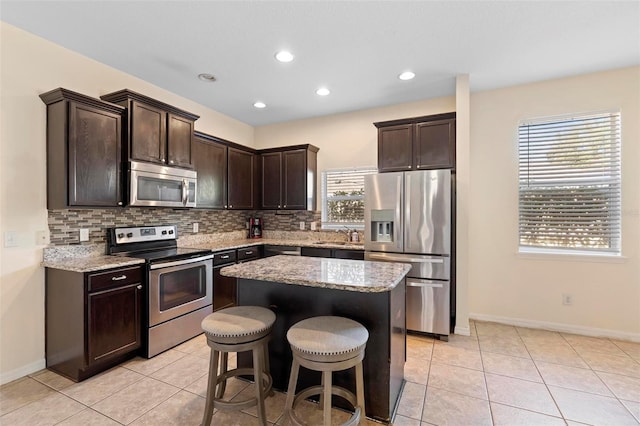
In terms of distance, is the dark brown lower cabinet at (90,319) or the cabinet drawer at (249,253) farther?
the cabinet drawer at (249,253)

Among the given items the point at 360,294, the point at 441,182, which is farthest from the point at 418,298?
the point at 360,294

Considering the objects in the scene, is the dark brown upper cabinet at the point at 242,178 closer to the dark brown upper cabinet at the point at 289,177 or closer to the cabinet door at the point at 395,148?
the dark brown upper cabinet at the point at 289,177

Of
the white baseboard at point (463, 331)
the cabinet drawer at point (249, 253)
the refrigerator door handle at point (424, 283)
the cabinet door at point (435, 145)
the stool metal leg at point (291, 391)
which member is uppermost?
the cabinet door at point (435, 145)

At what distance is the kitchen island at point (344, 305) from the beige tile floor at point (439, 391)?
18 centimetres

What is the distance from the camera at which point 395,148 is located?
3.65 meters

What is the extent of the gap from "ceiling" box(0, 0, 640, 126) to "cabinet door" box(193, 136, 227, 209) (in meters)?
0.75

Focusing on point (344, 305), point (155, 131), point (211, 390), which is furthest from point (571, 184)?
point (155, 131)

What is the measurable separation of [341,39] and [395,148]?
149 cm

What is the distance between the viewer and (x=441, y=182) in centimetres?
317

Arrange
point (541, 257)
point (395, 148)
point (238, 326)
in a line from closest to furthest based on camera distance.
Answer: point (238, 326), point (541, 257), point (395, 148)

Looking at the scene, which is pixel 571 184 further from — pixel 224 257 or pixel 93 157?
pixel 93 157

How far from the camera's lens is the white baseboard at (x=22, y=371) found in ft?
7.64

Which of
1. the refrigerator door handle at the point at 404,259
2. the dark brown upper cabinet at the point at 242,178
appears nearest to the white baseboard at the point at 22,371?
the dark brown upper cabinet at the point at 242,178

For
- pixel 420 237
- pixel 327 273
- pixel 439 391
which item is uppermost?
pixel 420 237
